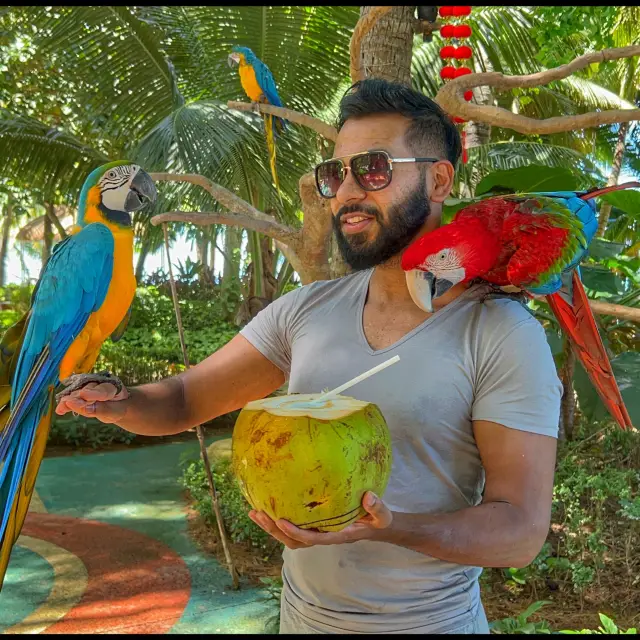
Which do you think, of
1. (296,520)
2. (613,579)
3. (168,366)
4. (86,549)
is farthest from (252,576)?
(168,366)

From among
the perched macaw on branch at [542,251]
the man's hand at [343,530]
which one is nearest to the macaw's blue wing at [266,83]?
the perched macaw on branch at [542,251]

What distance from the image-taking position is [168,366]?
259 inches

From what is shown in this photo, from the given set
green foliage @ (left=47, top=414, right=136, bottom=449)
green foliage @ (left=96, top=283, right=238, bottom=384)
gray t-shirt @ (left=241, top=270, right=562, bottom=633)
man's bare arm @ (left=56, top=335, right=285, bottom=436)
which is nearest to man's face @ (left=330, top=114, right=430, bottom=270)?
gray t-shirt @ (left=241, top=270, right=562, bottom=633)

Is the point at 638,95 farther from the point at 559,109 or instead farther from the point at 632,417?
the point at 632,417

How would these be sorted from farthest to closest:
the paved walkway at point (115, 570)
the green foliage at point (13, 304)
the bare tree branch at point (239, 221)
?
the green foliage at point (13, 304), the paved walkway at point (115, 570), the bare tree branch at point (239, 221)

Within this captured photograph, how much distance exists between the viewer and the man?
2.71ft

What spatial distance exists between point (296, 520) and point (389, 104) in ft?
2.00

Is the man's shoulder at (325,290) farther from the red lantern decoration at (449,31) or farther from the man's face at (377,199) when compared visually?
the red lantern decoration at (449,31)

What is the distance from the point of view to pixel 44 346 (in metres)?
0.90

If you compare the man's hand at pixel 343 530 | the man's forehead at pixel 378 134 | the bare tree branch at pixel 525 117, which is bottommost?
the man's hand at pixel 343 530

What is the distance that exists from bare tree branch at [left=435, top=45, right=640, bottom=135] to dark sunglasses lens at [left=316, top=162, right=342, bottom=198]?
0.66 meters

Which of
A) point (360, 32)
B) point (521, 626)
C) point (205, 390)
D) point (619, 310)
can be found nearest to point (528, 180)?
point (619, 310)

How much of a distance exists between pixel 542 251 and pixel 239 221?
2.68ft

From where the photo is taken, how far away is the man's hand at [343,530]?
2.30 ft
